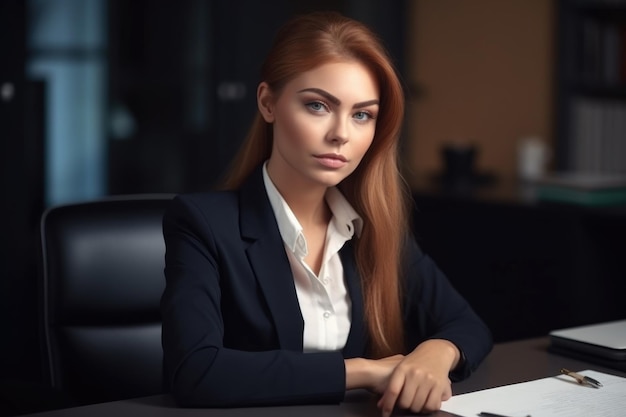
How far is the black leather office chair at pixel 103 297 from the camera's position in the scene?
1.82 metres

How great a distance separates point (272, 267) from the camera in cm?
153

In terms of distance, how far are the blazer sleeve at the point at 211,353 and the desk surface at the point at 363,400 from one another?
2 cm

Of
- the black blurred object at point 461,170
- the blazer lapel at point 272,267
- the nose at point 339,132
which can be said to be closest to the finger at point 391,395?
the blazer lapel at point 272,267

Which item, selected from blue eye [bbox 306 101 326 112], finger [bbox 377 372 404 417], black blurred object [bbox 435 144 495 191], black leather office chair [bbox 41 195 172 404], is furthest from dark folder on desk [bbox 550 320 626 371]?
black blurred object [bbox 435 144 495 191]

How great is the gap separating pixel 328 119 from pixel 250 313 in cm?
33

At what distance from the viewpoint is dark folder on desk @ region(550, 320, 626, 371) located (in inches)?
59.0

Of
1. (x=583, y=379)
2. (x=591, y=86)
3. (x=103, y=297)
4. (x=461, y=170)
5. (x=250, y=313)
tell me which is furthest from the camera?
(x=591, y=86)

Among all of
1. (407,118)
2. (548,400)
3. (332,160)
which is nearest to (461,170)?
(407,118)

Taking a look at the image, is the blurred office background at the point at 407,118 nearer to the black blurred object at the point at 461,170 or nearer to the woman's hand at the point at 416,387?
the black blurred object at the point at 461,170

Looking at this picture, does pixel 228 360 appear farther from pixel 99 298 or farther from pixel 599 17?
pixel 599 17

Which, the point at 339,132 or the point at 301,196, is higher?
the point at 339,132

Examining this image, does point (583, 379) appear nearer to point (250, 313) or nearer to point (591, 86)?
point (250, 313)

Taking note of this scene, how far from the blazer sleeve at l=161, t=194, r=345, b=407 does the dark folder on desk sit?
1.49 feet

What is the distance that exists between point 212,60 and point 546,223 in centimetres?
147
